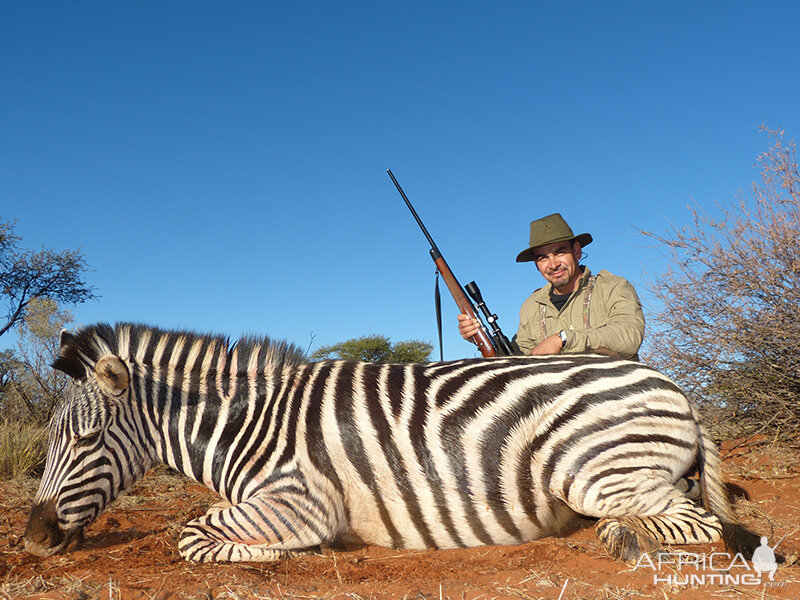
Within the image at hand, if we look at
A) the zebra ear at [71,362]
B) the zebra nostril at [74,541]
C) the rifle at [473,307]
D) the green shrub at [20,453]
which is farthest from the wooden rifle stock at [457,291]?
the green shrub at [20,453]

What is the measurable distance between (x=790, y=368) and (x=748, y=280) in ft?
3.53

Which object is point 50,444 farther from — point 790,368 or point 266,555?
point 790,368

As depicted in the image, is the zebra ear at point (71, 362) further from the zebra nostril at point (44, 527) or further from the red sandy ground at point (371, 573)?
the red sandy ground at point (371, 573)

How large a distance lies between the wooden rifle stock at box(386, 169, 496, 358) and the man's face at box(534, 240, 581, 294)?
2.62 ft

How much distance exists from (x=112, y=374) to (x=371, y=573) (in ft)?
6.15

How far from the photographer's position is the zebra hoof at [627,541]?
2.99 metres

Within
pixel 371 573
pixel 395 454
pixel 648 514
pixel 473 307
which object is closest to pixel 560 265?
pixel 473 307

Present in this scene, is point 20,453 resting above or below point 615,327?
below

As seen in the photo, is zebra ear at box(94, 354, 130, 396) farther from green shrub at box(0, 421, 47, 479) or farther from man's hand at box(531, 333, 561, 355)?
green shrub at box(0, 421, 47, 479)

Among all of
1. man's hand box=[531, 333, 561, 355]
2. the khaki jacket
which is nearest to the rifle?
the khaki jacket

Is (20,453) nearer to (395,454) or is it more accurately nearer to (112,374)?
(112,374)

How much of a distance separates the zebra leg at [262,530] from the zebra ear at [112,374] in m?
0.95

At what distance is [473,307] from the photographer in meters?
5.98

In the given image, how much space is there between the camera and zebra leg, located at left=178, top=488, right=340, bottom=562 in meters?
3.21
